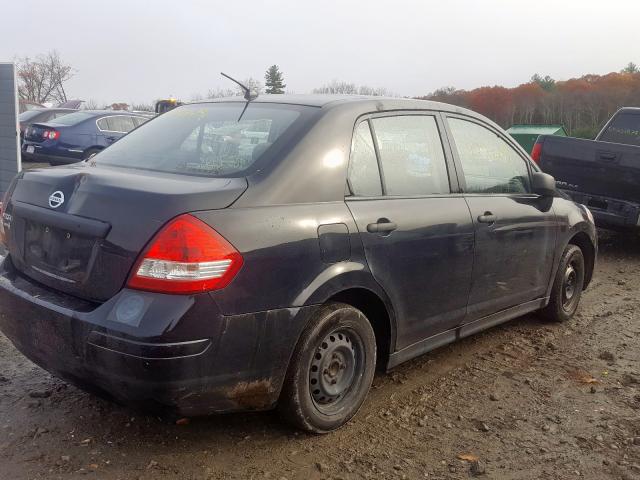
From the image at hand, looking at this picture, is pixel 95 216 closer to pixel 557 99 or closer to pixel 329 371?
pixel 329 371

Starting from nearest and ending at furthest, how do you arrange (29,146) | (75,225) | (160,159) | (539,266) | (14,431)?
(75,225)
(14,431)
(160,159)
(539,266)
(29,146)

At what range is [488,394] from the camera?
12.5ft

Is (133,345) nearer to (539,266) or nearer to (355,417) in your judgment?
(355,417)

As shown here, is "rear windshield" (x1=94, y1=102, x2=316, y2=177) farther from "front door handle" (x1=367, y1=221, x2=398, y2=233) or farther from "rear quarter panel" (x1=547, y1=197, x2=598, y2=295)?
"rear quarter panel" (x1=547, y1=197, x2=598, y2=295)

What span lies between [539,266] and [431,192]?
4.49 ft

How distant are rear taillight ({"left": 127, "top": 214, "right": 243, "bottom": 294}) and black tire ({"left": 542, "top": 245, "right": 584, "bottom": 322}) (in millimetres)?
3224

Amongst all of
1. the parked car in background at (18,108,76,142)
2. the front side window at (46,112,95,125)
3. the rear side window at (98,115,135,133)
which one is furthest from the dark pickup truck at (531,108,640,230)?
the parked car in background at (18,108,76,142)

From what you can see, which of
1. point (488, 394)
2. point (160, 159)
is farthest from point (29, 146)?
point (488, 394)

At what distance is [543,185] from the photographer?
177 inches

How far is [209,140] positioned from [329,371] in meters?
1.38

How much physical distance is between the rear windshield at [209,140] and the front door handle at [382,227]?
2.14 feet

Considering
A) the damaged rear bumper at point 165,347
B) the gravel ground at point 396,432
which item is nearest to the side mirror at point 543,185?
the gravel ground at point 396,432

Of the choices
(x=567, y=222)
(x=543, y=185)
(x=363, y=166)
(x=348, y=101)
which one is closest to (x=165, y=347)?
(x=363, y=166)

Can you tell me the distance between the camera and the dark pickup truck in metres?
7.38
